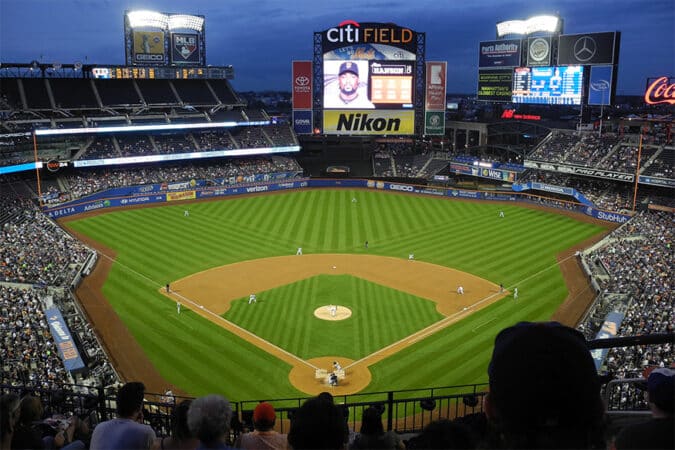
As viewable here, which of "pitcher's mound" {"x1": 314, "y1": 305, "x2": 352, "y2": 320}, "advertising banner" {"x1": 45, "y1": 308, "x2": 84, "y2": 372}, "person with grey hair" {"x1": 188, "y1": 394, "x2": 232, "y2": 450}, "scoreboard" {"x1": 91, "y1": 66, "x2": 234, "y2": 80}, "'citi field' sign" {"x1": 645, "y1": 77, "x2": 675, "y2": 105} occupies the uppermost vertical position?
"scoreboard" {"x1": 91, "y1": 66, "x2": 234, "y2": 80}

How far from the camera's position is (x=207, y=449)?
3.80 meters

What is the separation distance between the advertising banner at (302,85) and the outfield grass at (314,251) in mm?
10819

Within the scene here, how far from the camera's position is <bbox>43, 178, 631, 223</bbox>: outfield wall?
4809 cm

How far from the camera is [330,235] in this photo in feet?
139

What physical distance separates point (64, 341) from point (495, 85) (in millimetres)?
52843

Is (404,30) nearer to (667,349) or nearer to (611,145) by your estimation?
(611,145)

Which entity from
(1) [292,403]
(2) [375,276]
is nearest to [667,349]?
(1) [292,403]

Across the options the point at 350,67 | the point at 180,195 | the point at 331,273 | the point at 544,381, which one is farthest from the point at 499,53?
the point at 544,381

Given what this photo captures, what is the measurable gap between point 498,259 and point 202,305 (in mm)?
18215

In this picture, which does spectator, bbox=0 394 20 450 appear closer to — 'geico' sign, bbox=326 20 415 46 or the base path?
the base path

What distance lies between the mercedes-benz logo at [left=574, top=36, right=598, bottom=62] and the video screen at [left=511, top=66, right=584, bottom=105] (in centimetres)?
107

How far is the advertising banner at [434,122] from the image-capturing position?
6350cm

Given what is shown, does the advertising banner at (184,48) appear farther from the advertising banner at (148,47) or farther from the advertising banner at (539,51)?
the advertising banner at (539,51)

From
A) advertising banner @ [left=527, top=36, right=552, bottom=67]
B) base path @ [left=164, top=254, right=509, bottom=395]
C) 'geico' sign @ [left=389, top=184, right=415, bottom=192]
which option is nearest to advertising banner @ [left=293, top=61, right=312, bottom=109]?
'geico' sign @ [left=389, top=184, right=415, bottom=192]
